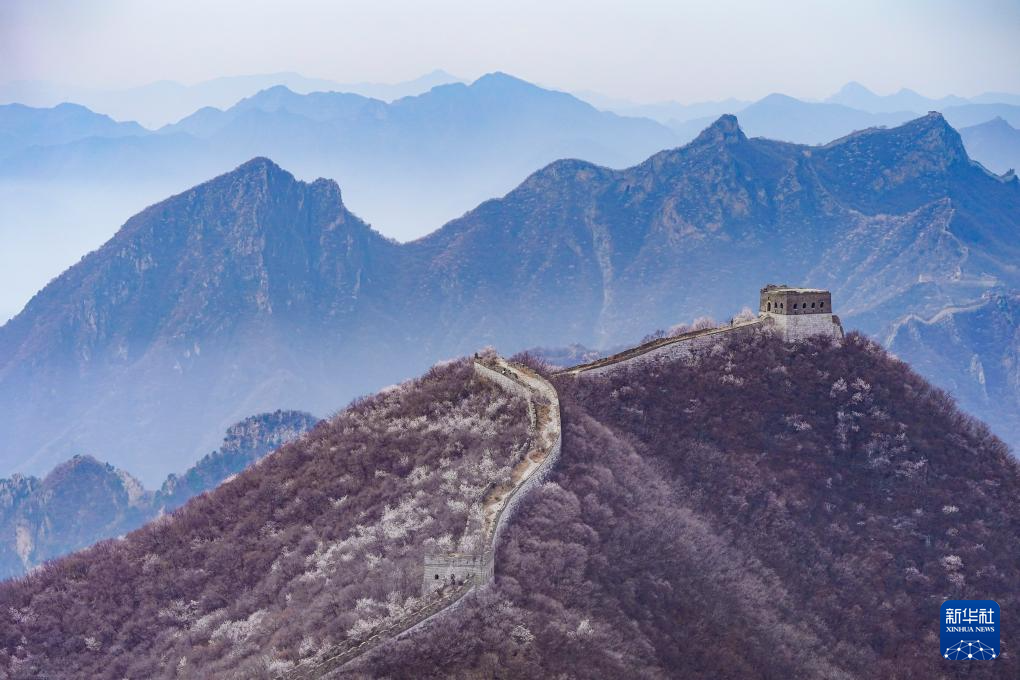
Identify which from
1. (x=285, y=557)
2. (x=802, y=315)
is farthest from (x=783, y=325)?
(x=285, y=557)

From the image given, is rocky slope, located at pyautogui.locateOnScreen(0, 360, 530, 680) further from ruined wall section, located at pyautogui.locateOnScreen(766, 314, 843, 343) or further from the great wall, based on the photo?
ruined wall section, located at pyautogui.locateOnScreen(766, 314, 843, 343)

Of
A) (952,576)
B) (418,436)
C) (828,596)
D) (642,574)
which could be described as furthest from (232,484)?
(952,576)

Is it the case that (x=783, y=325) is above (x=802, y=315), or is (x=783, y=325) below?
below

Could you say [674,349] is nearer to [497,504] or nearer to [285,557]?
[497,504]

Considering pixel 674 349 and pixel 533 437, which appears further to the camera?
pixel 674 349

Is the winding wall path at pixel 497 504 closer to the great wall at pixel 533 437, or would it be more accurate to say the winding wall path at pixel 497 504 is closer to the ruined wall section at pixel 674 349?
the great wall at pixel 533 437

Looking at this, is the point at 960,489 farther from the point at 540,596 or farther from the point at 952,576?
the point at 540,596


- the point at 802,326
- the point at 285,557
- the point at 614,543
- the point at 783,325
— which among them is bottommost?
the point at 614,543

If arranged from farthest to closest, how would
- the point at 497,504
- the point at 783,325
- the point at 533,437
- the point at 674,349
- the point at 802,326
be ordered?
the point at 802,326, the point at 783,325, the point at 674,349, the point at 533,437, the point at 497,504

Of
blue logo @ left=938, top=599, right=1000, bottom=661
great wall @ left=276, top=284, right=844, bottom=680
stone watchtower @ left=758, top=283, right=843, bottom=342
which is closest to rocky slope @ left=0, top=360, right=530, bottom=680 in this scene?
great wall @ left=276, top=284, right=844, bottom=680
